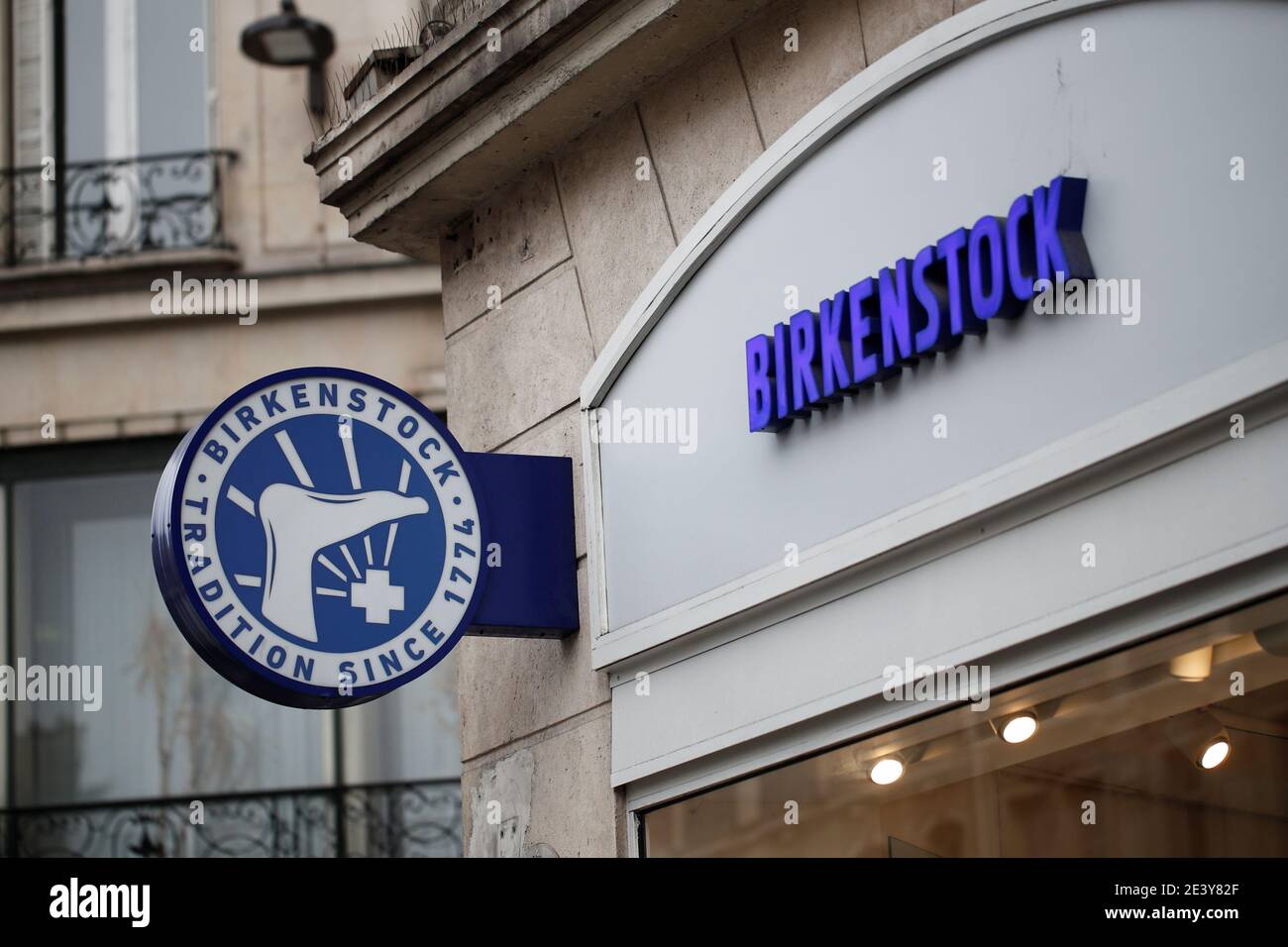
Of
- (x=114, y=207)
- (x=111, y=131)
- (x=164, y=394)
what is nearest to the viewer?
(x=164, y=394)

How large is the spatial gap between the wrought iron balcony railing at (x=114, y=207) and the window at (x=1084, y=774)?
10.2 meters

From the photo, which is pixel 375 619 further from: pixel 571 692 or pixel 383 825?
pixel 383 825

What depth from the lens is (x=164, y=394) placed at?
15.4 meters

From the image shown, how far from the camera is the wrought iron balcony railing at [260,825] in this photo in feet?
48.5

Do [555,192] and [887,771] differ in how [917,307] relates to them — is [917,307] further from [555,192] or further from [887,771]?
[555,192]

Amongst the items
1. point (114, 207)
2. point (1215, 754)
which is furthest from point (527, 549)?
point (114, 207)

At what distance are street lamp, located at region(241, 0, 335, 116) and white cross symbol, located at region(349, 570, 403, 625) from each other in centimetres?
920

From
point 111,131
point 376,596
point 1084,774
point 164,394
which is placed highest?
point 111,131

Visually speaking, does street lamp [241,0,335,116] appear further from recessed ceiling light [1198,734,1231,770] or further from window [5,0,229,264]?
recessed ceiling light [1198,734,1231,770]

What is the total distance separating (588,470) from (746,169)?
1263 millimetres

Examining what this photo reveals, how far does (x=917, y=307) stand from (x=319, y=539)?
2096 millimetres

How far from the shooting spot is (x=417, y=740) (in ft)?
50.0

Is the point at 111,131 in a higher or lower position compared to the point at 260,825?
higher

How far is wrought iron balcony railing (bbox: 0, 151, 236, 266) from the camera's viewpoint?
52.0 feet
